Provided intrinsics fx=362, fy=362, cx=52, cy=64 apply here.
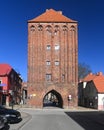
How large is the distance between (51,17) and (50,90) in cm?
1690

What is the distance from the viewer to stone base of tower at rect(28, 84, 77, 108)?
255 ft

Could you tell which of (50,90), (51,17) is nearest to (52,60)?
(50,90)

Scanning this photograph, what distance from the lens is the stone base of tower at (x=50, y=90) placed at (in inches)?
3061

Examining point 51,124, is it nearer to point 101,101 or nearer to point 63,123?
point 63,123

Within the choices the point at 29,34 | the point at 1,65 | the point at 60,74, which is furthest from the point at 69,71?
the point at 1,65

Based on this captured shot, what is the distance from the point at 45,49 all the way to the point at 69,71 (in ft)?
23.6

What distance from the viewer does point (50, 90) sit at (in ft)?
258

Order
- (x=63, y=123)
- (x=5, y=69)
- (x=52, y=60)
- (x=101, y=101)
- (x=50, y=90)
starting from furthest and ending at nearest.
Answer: (x=5, y=69) < (x=101, y=101) < (x=52, y=60) < (x=50, y=90) < (x=63, y=123)

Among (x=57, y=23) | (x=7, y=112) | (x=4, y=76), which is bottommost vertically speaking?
(x=7, y=112)

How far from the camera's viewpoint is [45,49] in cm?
7975

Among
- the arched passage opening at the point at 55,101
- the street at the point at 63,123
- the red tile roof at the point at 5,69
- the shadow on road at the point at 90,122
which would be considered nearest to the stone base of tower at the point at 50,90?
the arched passage opening at the point at 55,101

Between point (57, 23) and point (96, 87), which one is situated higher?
point (57, 23)

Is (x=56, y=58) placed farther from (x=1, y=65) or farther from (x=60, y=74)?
(x=1, y=65)

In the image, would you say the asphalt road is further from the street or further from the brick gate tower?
the brick gate tower
